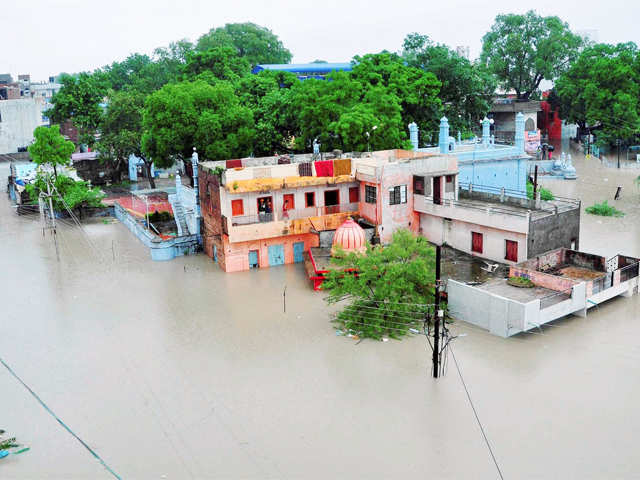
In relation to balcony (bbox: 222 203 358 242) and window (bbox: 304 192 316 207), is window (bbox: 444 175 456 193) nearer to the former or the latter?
balcony (bbox: 222 203 358 242)

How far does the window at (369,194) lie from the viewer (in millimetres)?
35250

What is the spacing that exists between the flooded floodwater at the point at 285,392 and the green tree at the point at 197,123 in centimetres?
2032

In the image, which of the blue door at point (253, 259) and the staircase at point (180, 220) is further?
the staircase at point (180, 220)

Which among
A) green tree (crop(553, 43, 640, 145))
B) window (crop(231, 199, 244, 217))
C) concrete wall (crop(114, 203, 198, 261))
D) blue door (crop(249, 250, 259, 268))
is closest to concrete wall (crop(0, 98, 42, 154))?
concrete wall (crop(114, 203, 198, 261))

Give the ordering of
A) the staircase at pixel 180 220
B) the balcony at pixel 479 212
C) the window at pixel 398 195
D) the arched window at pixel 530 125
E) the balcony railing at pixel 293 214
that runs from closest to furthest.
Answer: the balcony at pixel 479 212, the balcony railing at pixel 293 214, the window at pixel 398 195, the staircase at pixel 180 220, the arched window at pixel 530 125

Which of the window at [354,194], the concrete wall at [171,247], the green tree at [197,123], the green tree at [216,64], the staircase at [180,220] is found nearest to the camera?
the window at [354,194]

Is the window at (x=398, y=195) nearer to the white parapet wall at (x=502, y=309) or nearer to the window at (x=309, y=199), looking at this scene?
the window at (x=309, y=199)

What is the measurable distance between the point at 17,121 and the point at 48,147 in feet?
106

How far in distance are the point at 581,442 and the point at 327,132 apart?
1243 inches

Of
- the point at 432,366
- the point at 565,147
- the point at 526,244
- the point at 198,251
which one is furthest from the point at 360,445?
the point at 565,147

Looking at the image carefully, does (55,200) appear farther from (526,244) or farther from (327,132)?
(526,244)

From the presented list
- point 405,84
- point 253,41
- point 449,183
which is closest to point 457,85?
point 405,84

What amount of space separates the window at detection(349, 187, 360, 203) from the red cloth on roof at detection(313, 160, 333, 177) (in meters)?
1.65

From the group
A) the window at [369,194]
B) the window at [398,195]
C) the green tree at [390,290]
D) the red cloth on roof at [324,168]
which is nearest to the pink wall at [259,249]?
the red cloth on roof at [324,168]
